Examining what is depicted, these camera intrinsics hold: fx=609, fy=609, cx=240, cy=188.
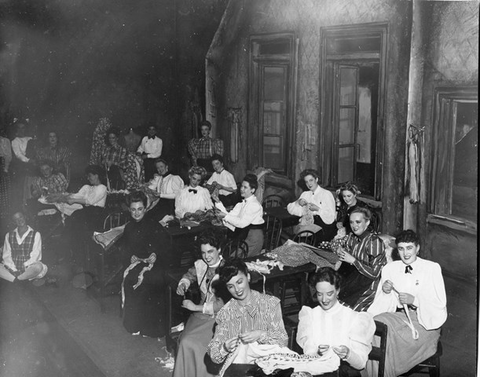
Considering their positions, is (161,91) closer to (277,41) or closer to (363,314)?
(277,41)

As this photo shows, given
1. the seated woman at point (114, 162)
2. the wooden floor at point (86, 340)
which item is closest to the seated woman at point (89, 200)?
the seated woman at point (114, 162)

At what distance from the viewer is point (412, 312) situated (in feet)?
15.0

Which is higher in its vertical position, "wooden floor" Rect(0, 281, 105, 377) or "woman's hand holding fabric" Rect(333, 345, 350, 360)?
"woman's hand holding fabric" Rect(333, 345, 350, 360)

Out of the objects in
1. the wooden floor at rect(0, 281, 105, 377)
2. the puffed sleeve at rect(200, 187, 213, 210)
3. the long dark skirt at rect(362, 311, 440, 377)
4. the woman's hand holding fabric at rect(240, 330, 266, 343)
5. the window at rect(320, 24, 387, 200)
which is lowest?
the wooden floor at rect(0, 281, 105, 377)

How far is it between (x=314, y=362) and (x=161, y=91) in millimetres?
8327

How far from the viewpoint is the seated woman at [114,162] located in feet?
29.5

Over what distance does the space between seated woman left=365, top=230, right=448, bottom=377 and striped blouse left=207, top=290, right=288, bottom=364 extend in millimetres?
782

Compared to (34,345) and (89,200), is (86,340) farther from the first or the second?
(89,200)

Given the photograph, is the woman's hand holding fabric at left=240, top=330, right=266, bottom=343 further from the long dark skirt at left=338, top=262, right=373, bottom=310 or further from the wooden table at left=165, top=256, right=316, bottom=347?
the long dark skirt at left=338, top=262, right=373, bottom=310

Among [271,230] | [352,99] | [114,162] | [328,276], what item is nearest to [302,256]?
[328,276]

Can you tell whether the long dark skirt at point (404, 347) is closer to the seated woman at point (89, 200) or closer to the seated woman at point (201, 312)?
the seated woman at point (201, 312)

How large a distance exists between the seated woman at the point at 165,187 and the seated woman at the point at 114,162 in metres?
0.55

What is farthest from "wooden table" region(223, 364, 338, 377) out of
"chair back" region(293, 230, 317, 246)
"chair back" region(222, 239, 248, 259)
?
"chair back" region(293, 230, 317, 246)

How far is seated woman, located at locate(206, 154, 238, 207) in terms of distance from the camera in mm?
8547
